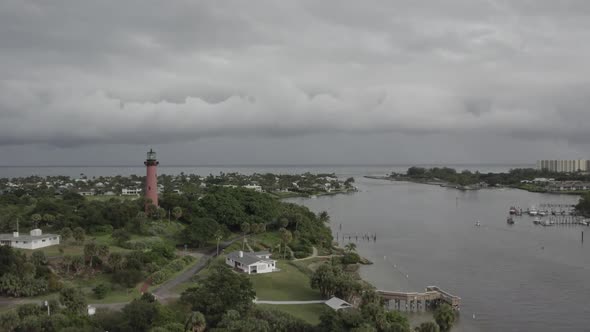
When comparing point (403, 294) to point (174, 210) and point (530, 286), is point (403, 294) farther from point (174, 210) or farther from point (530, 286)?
point (174, 210)

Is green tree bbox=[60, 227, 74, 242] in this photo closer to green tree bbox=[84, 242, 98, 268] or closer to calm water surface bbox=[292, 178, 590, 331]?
green tree bbox=[84, 242, 98, 268]

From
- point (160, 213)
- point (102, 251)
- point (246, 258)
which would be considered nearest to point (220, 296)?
point (246, 258)

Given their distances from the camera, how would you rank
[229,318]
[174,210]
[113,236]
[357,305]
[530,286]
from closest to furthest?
[229,318] → [357,305] → [530,286] → [113,236] → [174,210]

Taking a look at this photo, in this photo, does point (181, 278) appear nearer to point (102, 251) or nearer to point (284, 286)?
point (102, 251)

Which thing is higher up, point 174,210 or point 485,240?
point 174,210

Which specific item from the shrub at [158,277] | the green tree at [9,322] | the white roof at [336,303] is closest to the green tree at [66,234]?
the shrub at [158,277]

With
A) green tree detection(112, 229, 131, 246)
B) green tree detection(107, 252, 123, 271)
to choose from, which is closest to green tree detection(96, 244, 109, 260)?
green tree detection(107, 252, 123, 271)

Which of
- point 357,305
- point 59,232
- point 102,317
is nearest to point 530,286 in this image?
point 357,305
